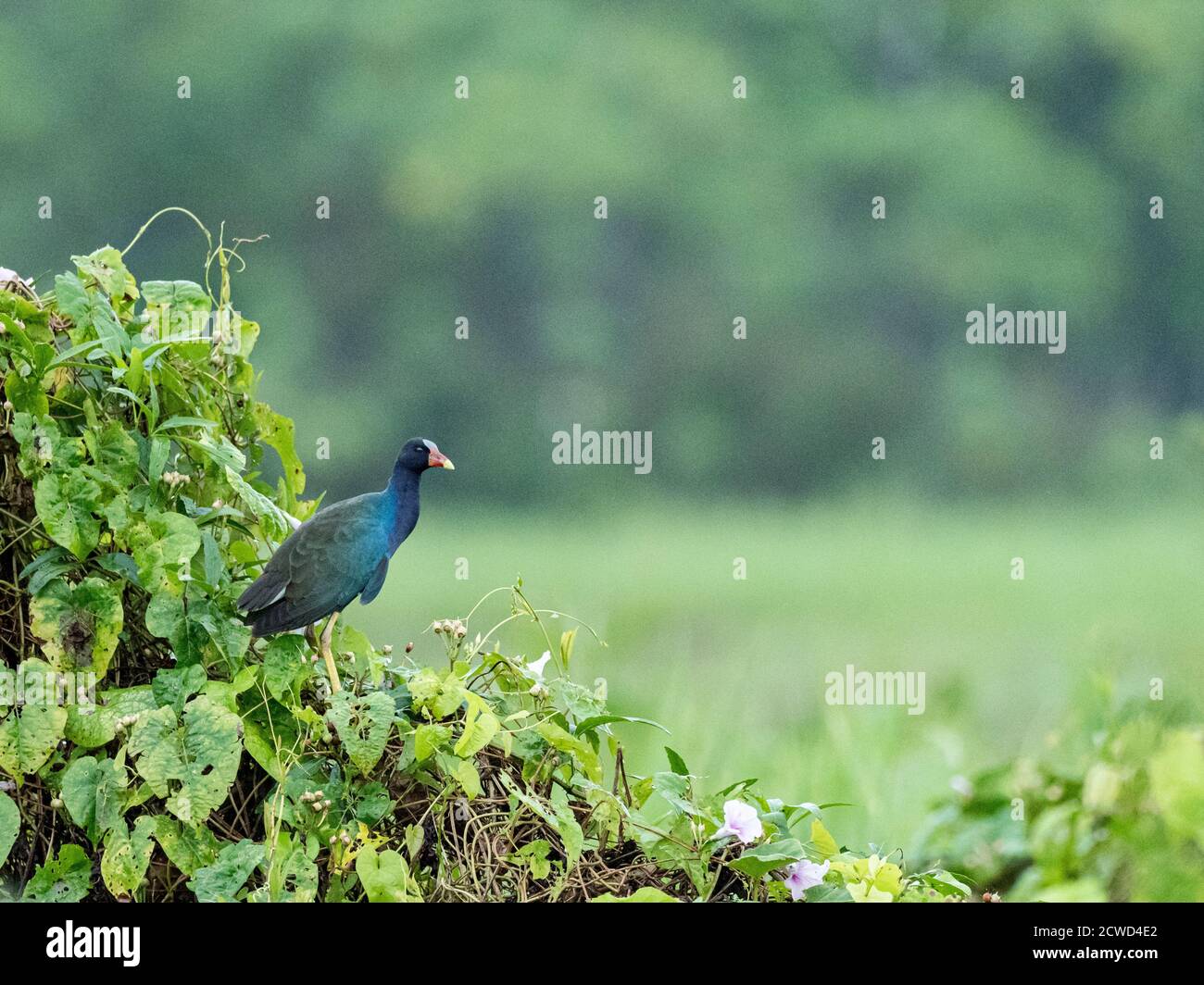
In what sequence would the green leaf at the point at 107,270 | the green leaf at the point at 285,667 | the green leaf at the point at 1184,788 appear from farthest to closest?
the green leaf at the point at 1184,788 < the green leaf at the point at 107,270 < the green leaf at the point at 285,667

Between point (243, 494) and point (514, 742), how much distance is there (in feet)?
1.27

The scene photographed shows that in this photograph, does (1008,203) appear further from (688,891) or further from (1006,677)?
(688,891)

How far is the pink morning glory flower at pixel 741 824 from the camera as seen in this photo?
1575 millimetres

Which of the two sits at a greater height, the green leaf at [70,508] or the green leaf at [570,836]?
the green leaf at [70,508]

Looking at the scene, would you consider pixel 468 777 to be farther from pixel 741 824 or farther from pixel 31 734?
pixel 31 734

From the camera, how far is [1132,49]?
31.6ft

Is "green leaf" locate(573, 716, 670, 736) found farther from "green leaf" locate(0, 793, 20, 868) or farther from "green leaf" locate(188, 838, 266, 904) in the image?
"green leaf" locate(0, 793, 20, 868)

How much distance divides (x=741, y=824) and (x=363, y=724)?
0.41m

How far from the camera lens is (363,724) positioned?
1504 millimetres

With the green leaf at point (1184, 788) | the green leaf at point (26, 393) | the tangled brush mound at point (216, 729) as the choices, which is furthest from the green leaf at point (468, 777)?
the green leaf at point (1184, 788)

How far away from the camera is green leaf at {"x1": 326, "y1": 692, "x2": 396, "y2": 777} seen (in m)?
1.49

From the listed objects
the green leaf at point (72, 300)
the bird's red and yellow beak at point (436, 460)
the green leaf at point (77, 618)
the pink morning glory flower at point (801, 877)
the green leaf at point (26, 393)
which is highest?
the green leaf at point (72, 300)

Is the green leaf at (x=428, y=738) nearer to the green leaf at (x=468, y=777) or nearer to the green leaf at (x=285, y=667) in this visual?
the green leaf at (x=468, y=777)

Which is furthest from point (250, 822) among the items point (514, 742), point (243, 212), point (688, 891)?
point (243, 212)
